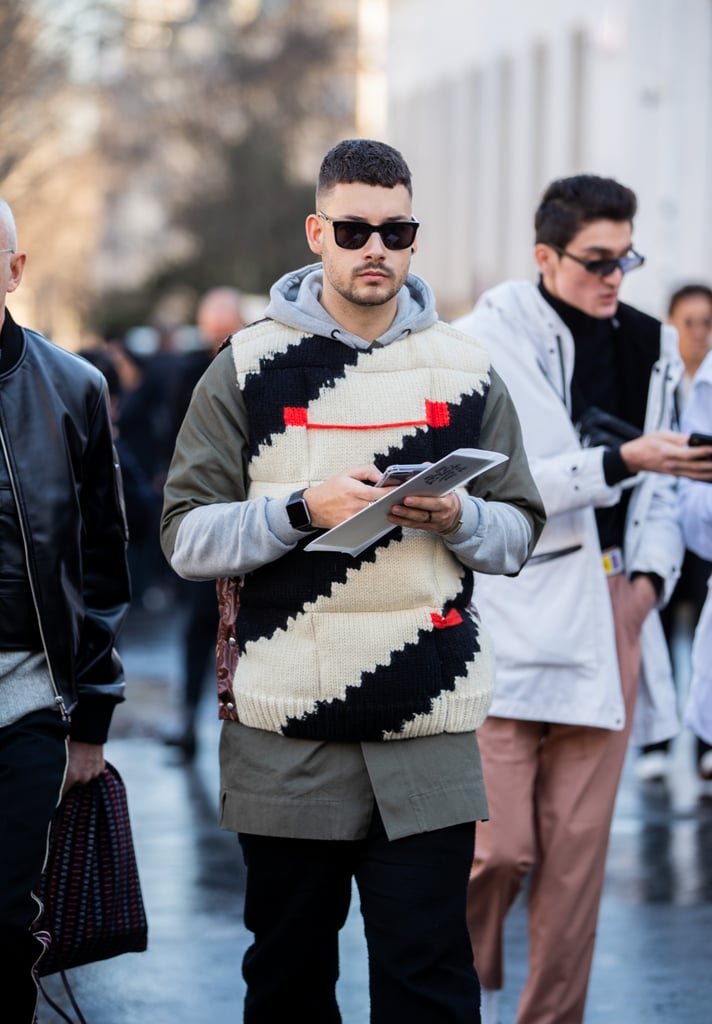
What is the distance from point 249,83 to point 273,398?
35529mm

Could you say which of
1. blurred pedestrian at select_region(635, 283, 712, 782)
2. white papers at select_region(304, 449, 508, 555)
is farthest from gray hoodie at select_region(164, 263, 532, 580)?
blurred pedestrian at select_region(635, 283, 712, 782)

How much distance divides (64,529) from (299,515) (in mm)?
602

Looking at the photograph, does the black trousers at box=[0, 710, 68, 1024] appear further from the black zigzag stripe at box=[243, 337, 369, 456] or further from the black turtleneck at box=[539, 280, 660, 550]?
the black turtleneck at box=[539, 280, 660, 550]

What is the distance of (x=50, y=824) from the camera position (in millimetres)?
3898

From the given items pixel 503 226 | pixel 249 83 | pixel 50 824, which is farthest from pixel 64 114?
pixel 249 83

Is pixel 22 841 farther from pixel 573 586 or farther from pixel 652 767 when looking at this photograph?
pixel 652 767

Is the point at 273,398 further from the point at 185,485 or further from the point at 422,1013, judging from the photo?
the point at 422,1013

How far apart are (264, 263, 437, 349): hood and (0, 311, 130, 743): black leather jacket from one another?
1.72ft

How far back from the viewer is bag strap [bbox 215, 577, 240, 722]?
3.92m

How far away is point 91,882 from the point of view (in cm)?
421

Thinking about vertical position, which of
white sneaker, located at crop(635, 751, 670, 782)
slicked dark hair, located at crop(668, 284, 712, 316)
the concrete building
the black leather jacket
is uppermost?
the concrete building

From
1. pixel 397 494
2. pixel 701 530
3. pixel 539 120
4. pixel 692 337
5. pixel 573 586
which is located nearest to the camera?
pixel 397 494

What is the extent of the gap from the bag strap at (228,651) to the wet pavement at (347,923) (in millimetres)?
399

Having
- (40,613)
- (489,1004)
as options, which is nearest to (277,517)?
(40,613)
